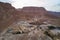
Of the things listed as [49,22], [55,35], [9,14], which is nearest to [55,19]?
[49,22]

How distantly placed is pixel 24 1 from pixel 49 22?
2.67 ft

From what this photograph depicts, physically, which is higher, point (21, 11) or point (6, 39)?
point (21, 11)

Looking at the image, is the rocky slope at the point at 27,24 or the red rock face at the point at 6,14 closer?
the rocky slope at the point at 27,24

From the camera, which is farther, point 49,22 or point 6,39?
point 49,22

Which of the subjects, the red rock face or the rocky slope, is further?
the red rock face

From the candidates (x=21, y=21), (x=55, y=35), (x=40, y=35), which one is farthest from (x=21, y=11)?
(x=55, y=35)

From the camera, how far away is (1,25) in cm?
342

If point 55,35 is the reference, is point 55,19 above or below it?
above

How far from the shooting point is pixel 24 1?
11.8 feet

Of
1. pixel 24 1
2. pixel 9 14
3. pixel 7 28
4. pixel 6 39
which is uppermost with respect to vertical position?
pixel 24 1

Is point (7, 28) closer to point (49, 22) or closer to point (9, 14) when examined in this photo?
point (9, 14)

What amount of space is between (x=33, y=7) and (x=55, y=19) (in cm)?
62

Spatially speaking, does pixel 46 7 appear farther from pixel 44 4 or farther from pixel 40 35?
pixel 40 35

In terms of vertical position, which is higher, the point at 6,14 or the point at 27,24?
the point at 6,14
